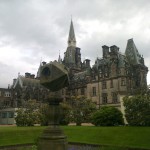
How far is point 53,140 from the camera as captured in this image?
13.2 meters

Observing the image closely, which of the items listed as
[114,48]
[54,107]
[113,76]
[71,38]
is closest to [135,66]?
[113,76]

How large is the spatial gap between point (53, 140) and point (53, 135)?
323 mm

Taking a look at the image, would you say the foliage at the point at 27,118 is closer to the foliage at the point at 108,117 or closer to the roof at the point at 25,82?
the foliage at the point at 108,117

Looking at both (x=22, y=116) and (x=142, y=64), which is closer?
(x=22, y=116)

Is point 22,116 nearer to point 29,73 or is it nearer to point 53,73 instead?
point 53,73

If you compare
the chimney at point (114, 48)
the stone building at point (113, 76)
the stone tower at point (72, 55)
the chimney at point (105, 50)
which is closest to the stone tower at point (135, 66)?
the stone building at point (113, 76)

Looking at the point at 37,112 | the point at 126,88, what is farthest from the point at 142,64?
the point at 37,112

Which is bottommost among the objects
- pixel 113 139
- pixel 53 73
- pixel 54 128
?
pixel 113 139

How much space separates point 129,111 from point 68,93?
2065 inches

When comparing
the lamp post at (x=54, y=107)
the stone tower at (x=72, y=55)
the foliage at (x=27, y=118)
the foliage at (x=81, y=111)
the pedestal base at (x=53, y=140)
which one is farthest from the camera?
the stone tower at (x=72, y=55)

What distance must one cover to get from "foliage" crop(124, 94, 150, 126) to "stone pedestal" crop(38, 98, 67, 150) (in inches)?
1046

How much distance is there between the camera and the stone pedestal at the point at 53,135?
13164 millimetres

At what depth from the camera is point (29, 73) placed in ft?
362

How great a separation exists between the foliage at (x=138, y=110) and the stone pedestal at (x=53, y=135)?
87.2ft
